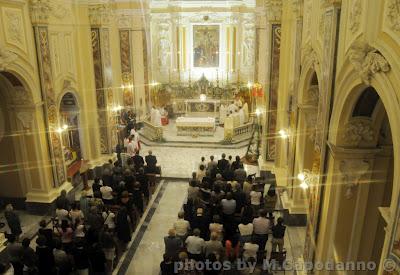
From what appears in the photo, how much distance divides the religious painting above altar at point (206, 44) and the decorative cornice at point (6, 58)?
1477cm

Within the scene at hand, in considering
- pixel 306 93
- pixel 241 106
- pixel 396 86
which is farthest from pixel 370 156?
pixel 241 106

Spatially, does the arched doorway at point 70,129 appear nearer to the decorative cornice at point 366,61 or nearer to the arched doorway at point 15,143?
the arched doorway at point 15,143

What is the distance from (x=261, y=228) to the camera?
8203 millimetres

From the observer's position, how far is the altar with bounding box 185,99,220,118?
21.4 m

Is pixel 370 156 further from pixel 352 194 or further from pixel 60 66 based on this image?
pixel 60 66

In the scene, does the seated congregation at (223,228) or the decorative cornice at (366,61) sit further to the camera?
the seated congregation at (223,228)

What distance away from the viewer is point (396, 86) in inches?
162

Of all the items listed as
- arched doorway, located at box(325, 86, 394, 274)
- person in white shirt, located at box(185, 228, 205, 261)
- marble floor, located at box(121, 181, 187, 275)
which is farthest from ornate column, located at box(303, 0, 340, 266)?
Answer: marble floor, located at box(121, 181, 187, 275)

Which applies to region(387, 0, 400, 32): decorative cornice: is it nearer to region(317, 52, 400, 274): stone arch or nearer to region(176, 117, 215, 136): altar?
region(317, 52, 400, 274): stone arch

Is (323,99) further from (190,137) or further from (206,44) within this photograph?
(206,44)

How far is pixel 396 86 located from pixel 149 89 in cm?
1633

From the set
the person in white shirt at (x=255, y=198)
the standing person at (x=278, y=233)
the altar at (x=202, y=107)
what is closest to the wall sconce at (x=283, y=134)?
the person in white shirt at (x=255, y=198)

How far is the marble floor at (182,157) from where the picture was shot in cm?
1416

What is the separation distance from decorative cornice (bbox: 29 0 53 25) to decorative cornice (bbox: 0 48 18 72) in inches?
52.6
